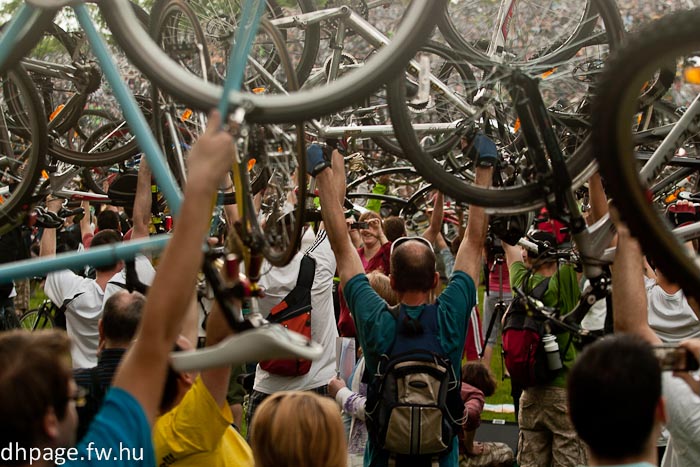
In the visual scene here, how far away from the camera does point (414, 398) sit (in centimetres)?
421

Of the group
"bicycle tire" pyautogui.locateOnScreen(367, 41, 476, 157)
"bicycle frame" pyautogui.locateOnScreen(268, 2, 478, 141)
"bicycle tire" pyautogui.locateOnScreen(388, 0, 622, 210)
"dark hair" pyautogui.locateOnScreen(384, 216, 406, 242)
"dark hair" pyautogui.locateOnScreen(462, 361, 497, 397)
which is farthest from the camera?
"dark hair" pyautogui.locateOnScreen(384, 216, 406, 242)

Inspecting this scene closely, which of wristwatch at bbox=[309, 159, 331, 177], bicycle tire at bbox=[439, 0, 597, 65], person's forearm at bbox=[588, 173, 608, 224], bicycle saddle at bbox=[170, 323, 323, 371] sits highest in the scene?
bicycle tire at bbox=[439, 0, 597, 65]

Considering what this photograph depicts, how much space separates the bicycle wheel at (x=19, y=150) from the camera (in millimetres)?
4383

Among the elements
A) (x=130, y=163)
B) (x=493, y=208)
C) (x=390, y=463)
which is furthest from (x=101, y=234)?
(x=493, y=208)

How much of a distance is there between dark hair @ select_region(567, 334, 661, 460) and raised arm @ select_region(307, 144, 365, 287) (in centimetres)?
200

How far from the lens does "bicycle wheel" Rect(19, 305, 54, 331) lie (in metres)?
10.3

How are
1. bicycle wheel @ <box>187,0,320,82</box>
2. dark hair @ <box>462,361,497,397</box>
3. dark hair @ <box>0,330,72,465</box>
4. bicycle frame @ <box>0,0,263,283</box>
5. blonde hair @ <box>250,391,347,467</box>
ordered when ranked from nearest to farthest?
dark hair @ <box>0,330,72,465</box>, blonde hair @ <box>250,391,347,467</box>, bicycle frame @ <box>0,0,263,283</box>, bicycle wheel @ <box>187,0,320,82</box>, dark hair @ <box>462,361,497,397</box>

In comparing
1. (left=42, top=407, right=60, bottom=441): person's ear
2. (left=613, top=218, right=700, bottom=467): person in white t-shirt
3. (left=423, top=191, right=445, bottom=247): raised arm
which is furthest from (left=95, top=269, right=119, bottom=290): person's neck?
(left=42, top=407, right=60, bottom=441): person's ear

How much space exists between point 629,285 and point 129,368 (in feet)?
6.39

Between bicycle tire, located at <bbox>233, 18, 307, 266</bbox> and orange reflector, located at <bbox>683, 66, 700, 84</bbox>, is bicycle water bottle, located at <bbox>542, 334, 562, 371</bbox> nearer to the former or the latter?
bicycle tire, located at <bbox>233, 18, 307, 266</bbox>

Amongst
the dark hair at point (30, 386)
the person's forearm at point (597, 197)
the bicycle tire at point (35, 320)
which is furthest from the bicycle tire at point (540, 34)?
the bicycle tire at point (35, 320)

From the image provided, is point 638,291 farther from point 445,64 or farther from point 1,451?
point 445,64

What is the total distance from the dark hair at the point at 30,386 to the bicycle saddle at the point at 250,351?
38 centimetres

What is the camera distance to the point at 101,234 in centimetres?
638
